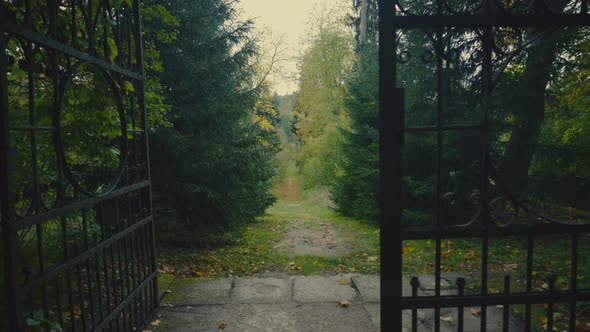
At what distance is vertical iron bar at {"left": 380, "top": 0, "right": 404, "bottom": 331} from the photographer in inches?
79.7

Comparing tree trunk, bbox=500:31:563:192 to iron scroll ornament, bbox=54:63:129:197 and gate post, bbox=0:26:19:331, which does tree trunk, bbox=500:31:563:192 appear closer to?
iron scroll ornament, bbox=54:63:129:197

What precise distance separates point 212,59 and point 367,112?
12.9 feet

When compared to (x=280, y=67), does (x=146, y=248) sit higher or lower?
lower

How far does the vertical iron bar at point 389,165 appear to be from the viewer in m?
2.03

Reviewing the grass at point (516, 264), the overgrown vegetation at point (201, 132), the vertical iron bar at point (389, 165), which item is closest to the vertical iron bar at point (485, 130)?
the vertical iron bar at point (389, 165)

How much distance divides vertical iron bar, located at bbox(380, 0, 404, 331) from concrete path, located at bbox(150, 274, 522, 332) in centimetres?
124

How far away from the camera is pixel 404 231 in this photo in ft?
6.97

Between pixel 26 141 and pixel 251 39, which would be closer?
pixel 26 141

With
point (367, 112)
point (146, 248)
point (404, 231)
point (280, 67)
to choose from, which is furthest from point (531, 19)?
point (280, 67)

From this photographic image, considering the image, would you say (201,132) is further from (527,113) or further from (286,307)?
(527,113)

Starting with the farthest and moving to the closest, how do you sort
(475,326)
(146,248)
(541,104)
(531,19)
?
(541,104) → (146,248) → (475,326) → (531,19)

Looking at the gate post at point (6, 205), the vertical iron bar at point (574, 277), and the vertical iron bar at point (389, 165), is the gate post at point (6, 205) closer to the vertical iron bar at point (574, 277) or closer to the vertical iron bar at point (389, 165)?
the vertical iron bar at point (389, 165)

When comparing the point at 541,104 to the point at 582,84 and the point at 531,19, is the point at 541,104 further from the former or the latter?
the point at 531,19

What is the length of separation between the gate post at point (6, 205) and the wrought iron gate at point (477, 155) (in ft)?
6.02
